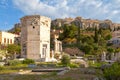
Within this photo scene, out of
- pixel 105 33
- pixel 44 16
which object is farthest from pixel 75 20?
pixel 44 16

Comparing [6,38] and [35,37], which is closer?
[35,37]

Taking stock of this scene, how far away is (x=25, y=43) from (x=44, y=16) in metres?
4.69

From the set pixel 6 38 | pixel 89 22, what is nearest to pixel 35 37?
pixel 6 38

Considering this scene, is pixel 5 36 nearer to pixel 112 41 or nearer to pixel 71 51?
pixel 71 51

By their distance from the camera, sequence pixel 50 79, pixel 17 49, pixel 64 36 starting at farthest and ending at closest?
pixel 64 36 < pixel 17 49 < pixel 50 79

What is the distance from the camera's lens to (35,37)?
35531 millimetres

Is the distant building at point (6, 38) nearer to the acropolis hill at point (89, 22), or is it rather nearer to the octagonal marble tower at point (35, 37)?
the octagonal marble tower at point (35, 37)

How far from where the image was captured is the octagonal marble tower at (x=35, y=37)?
115 ft

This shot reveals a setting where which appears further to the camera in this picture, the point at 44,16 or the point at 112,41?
the point at 112,41

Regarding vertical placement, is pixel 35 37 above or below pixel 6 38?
below

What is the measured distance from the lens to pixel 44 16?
3662 cm

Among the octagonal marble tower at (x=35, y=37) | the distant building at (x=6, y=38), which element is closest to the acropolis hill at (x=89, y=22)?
the distant building at (x=6, y=38)

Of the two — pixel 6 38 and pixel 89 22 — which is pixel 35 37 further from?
pixel 89 22

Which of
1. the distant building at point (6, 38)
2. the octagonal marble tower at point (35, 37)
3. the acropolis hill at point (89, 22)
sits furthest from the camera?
the acropolis hill at point (89, 22)
